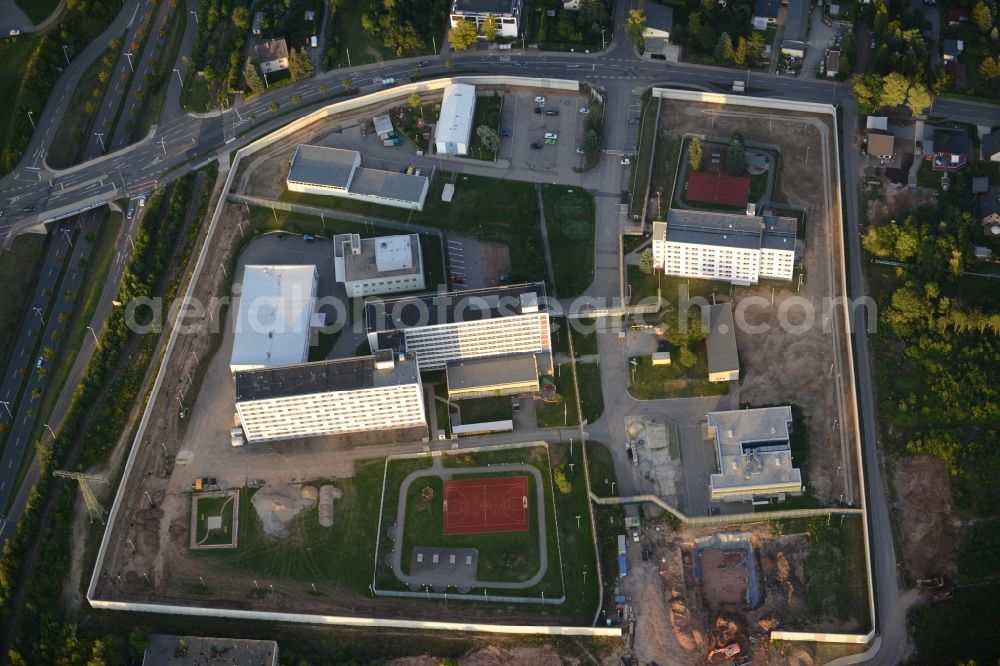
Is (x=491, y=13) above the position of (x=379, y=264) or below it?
above

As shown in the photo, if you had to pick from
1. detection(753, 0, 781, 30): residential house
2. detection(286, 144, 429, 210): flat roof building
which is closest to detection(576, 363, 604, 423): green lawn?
detection(286, 144, 429, 210): flat roof building

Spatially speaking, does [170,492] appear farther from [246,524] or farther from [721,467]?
[721,467]

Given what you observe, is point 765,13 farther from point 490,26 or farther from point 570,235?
point 570,235

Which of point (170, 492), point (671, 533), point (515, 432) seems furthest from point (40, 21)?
point (671, 533)

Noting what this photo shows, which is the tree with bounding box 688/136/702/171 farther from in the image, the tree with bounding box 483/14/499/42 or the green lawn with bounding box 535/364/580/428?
the green lawn with bounding box 535/364/580/428

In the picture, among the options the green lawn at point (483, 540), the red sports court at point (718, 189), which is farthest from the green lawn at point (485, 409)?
the red sports court at point (718, 189)

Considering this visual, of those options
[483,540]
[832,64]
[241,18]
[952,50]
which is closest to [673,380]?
[483,540]

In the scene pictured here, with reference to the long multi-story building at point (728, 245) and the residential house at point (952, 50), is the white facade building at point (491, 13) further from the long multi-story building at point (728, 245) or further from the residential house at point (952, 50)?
the residential house at point (952, 50)
